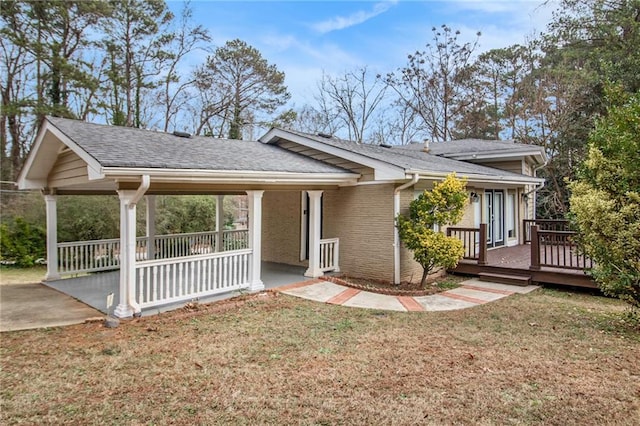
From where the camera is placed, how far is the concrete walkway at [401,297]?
24.5 feet

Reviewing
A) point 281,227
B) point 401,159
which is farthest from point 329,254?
point 401,159

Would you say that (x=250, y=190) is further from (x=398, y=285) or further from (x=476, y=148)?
(x=476, y=148)

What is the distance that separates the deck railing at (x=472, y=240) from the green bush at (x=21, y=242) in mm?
13698

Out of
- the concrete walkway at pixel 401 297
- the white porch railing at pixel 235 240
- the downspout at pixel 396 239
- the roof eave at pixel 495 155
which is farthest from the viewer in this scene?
the roof eave at pixel 495 155

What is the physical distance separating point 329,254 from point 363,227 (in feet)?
3.74

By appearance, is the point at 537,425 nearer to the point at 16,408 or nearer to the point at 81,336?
the point at 16,408

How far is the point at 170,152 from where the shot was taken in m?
7.26

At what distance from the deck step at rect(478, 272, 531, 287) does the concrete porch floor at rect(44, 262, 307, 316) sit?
468 centimetres

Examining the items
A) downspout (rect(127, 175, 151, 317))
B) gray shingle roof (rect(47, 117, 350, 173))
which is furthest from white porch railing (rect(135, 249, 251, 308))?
gray shingle roof (rect(47, 117, 350, 173))

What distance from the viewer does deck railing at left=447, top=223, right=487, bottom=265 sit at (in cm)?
984

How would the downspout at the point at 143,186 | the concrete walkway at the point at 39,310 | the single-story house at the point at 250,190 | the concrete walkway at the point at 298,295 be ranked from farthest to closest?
the concrete walkway at the point at 298,295 → the single-story house at the point at 250,190 → the concrete walkway at the point at 39,310 → the downspout at the point at 143,186

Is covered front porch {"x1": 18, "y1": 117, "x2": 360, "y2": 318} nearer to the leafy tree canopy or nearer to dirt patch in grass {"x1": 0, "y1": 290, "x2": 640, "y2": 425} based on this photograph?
dirt patch in grass {"x1": 0, "y1": 290, "x2": 640, "y2": 425}

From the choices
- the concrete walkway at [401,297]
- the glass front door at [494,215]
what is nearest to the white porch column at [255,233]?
the concrete walkway at [401,297]

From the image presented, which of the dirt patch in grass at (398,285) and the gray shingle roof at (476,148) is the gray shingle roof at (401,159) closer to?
the dirt patch in grass at (398,285)
